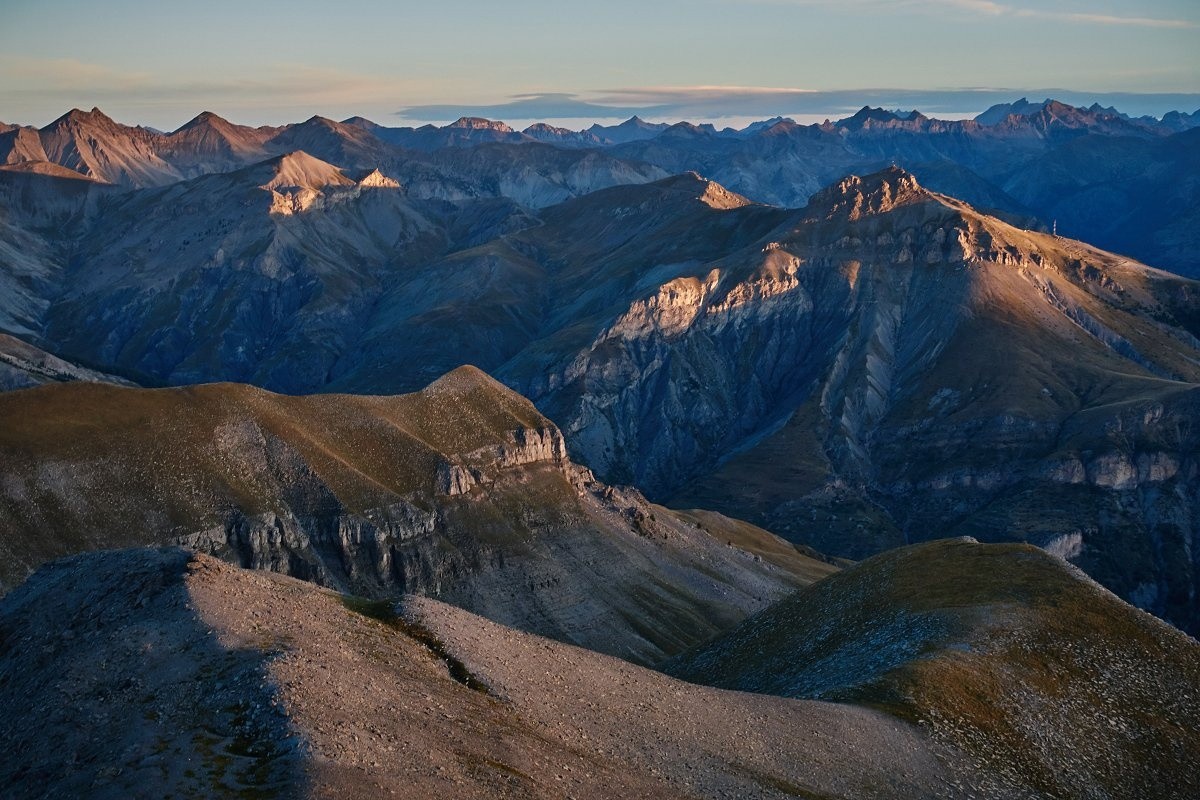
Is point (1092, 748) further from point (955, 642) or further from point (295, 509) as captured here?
point (295, 509)

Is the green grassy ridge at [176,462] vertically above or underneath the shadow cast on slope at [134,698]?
underneath

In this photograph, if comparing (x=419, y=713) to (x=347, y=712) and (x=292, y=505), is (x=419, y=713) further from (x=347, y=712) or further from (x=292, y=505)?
(x=292, y=505)

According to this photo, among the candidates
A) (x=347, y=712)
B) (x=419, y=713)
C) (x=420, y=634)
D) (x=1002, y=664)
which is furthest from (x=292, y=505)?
(x=347, y=712)

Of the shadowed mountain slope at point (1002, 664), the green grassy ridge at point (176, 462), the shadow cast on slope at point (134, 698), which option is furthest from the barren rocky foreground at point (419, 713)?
the green grassy ridge at point (176, 462)

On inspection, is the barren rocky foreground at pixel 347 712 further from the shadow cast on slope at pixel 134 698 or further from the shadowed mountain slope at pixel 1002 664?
the shadowed mountain slope at pixel 1002 664

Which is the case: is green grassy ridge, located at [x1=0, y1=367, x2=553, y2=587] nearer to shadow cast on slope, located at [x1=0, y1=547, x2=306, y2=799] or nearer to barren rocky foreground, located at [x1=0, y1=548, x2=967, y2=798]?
barren rocky foreground, located at [x1=0, y1=548, x2=967, y2=798]

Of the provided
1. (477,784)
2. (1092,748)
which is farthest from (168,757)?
(1092,748)

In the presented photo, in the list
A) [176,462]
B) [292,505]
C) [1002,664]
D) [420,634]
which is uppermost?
[420,634]

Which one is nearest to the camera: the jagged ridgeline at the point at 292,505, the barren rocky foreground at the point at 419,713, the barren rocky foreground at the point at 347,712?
the barren rocky foreground at the point at 347,712
